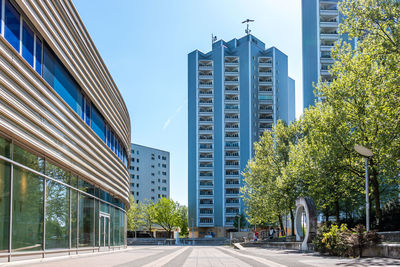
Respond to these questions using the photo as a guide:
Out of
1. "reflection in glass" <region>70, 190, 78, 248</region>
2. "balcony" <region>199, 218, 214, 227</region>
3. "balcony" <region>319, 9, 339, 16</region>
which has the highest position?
"balcony" <region>319, 9, 339, 16</region>

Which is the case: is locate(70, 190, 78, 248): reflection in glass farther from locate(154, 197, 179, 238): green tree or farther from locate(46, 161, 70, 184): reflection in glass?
locate(154, 197, 179, 238): green tree

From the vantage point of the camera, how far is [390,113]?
69.5ft

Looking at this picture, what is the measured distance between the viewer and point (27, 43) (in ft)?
39.2

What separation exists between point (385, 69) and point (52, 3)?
56.5 ft

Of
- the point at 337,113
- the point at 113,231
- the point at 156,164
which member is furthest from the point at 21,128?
the point at 156,164

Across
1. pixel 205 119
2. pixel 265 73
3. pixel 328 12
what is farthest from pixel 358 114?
pixel 265 73

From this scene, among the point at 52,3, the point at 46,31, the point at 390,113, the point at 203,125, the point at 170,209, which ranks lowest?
the point at 170,209

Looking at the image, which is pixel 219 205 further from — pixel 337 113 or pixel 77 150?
pixel 77 150

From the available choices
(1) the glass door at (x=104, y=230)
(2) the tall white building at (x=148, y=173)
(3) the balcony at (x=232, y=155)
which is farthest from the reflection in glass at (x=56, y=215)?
(2) the tall white building at (x=148, y=173)

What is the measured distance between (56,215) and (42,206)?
1641 mm

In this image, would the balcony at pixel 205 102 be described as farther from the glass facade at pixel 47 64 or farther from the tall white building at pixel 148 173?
the glass facade at pixel 47 64

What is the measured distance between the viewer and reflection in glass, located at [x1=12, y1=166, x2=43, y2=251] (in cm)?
1104

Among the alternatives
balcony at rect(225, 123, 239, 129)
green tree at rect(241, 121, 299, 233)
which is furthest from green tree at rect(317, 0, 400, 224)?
balcony at rect(225, 123, 239, 129)

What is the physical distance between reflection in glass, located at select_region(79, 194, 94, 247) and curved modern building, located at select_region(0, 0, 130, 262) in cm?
5
